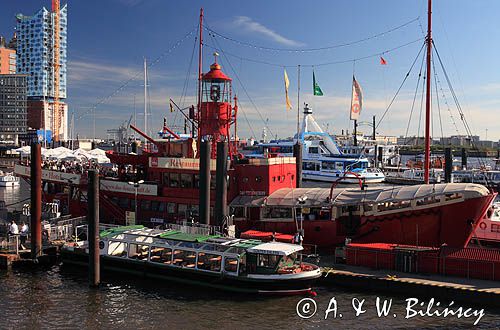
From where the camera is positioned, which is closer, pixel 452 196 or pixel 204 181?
pixel 452 196

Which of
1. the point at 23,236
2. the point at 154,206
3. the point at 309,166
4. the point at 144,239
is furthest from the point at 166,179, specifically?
the point at 309,166

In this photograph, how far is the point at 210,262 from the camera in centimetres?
2406

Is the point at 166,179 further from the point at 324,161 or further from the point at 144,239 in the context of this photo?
the point at 324,161

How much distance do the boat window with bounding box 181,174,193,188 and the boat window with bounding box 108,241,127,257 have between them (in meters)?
6.90

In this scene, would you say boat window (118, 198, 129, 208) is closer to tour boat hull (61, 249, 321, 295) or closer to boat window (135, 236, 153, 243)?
tour boat hull (61, 249, 321, 295)

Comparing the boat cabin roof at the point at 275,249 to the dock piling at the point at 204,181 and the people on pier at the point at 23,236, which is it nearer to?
the dock piling at the point at 204,181

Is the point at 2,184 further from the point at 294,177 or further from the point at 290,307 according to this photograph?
the point at 290,307

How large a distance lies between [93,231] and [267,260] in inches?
347

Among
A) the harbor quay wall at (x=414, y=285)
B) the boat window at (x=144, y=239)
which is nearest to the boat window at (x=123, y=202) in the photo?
the boat window at (x=144, y=239)

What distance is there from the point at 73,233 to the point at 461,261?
77.8 feet

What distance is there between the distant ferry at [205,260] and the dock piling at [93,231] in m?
2.07

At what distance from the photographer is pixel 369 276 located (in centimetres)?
2330

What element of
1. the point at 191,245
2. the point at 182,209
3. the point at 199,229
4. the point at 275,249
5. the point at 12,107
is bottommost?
the point at 191,245

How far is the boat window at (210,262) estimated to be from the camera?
78.3 feet
